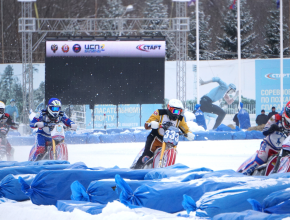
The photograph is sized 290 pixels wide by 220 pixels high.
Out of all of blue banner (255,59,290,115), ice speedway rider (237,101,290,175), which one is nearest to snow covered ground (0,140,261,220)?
ice speedway rider (237,101,290,175)

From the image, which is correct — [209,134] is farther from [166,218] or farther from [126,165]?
[166,218]

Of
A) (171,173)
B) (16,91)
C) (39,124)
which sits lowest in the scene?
(171,173)

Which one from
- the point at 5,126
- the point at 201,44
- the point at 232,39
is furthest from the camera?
the point at 201,44

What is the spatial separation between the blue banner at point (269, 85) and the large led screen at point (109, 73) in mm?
7588

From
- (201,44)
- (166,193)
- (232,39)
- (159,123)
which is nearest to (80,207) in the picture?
(166,193)

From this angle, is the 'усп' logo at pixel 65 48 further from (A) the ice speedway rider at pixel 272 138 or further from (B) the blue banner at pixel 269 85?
(A) the ice speedway rider at pixel 272 138

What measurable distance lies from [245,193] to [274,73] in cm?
2095

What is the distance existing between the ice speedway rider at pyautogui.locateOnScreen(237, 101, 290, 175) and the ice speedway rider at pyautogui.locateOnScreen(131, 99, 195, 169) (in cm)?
144

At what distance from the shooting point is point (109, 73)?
58.6 feet

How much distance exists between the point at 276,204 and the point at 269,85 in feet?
69.3

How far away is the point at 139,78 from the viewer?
17859 millimetres

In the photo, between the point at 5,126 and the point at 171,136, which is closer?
the point at 171,136

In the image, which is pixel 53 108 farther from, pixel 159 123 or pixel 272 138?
pixel 272 138

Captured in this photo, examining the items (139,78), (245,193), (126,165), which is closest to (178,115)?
(126,165)
